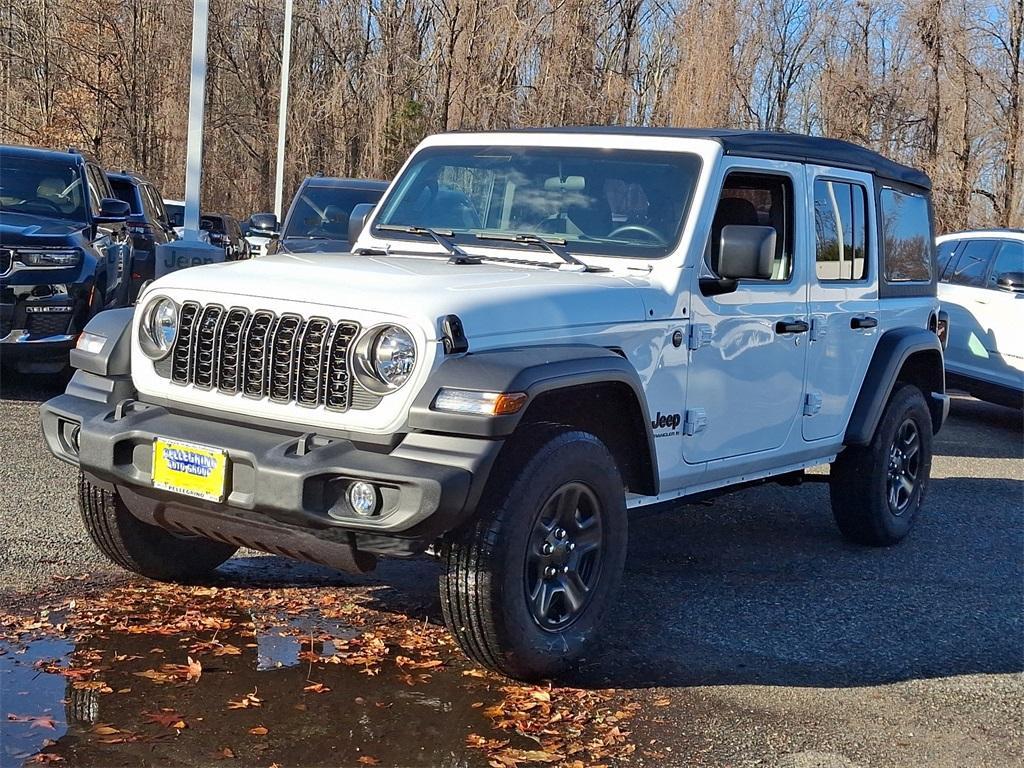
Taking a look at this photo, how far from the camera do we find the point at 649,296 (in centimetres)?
500

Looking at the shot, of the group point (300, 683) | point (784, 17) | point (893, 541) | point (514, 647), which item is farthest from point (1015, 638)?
point (784, 17)

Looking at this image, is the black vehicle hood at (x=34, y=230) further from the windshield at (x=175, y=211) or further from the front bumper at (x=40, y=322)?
the windshield at (x=175, y=211)

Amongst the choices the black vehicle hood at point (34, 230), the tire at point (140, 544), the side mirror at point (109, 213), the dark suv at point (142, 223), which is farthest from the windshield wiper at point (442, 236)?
the dark suv at point (142, 223)

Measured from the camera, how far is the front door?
209 inches

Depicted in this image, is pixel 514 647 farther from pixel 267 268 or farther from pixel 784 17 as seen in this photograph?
pixel 784 17

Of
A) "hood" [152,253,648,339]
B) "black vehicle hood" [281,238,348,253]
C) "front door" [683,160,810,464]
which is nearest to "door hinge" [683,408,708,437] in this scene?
"front door" [683,160,810,464]

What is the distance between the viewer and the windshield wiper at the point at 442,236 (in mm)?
5303

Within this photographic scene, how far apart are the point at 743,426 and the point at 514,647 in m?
1.85

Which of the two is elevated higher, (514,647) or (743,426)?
(743,426)

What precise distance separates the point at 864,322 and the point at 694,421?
67.9 inches

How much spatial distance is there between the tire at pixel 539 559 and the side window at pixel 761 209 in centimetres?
135

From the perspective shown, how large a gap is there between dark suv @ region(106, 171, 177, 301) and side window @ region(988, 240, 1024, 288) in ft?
26.9

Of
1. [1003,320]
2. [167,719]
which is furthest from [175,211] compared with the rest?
[167,719]

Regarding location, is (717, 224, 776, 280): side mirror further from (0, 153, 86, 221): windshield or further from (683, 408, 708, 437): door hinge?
(0, 153, 86, 221): windshield
